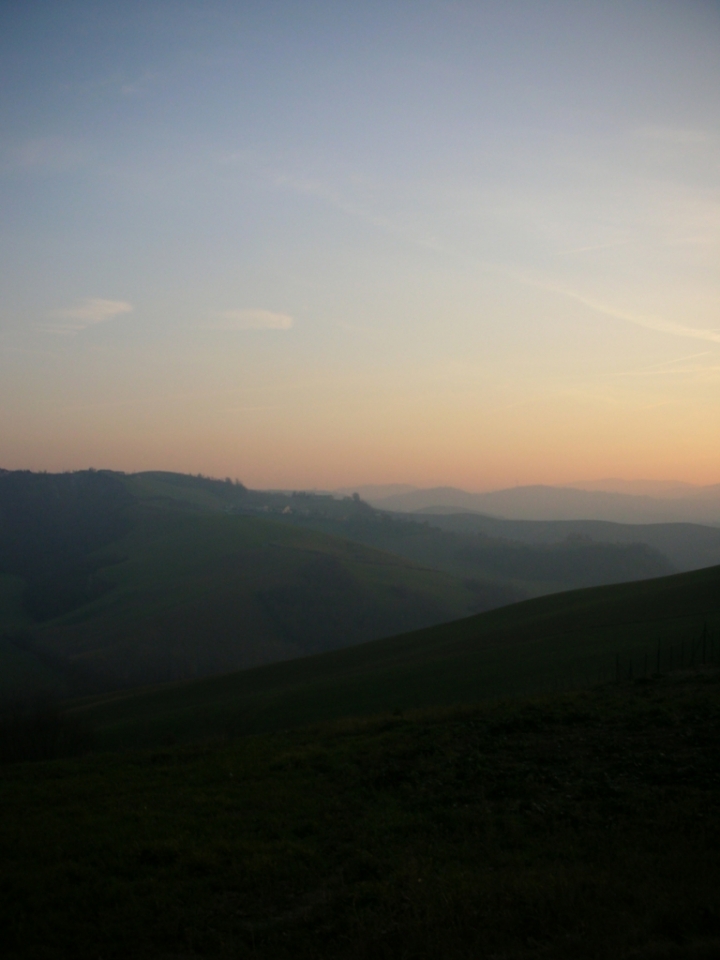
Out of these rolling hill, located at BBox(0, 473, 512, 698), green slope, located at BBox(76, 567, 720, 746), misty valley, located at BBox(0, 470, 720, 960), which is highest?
misty valley, located at BBox(0, 470, 720, 960)

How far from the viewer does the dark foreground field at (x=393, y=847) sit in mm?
7816

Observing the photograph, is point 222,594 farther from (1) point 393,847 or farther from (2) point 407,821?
(1) point 393,847

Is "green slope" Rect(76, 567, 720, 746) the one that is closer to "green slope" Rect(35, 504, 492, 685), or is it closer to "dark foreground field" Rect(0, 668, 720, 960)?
"dark foreground field" Rect(0, 668, 720, 960)

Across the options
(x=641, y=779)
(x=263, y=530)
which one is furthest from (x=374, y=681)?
(x=263, y=530)

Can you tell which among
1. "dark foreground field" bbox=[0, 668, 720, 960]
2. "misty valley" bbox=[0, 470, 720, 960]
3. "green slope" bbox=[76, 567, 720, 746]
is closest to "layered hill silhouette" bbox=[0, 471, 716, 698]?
"green slope" bbox=[76, 567, 720, 746]

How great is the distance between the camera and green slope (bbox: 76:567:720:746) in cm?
3158

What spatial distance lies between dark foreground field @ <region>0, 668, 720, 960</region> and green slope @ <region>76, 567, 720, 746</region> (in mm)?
12601

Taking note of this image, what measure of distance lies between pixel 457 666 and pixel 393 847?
1115 inches

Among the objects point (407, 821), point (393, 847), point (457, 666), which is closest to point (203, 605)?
point (457, 666)

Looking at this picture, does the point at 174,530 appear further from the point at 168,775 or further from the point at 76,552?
the point at 168,775

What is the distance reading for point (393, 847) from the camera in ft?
34.7

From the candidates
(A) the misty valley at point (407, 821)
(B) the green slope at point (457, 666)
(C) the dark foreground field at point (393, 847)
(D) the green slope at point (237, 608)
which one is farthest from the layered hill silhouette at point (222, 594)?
(C) the dark foreground field at point (393, 847)

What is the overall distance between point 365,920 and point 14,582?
188m

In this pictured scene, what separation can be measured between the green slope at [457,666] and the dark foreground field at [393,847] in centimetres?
1260
